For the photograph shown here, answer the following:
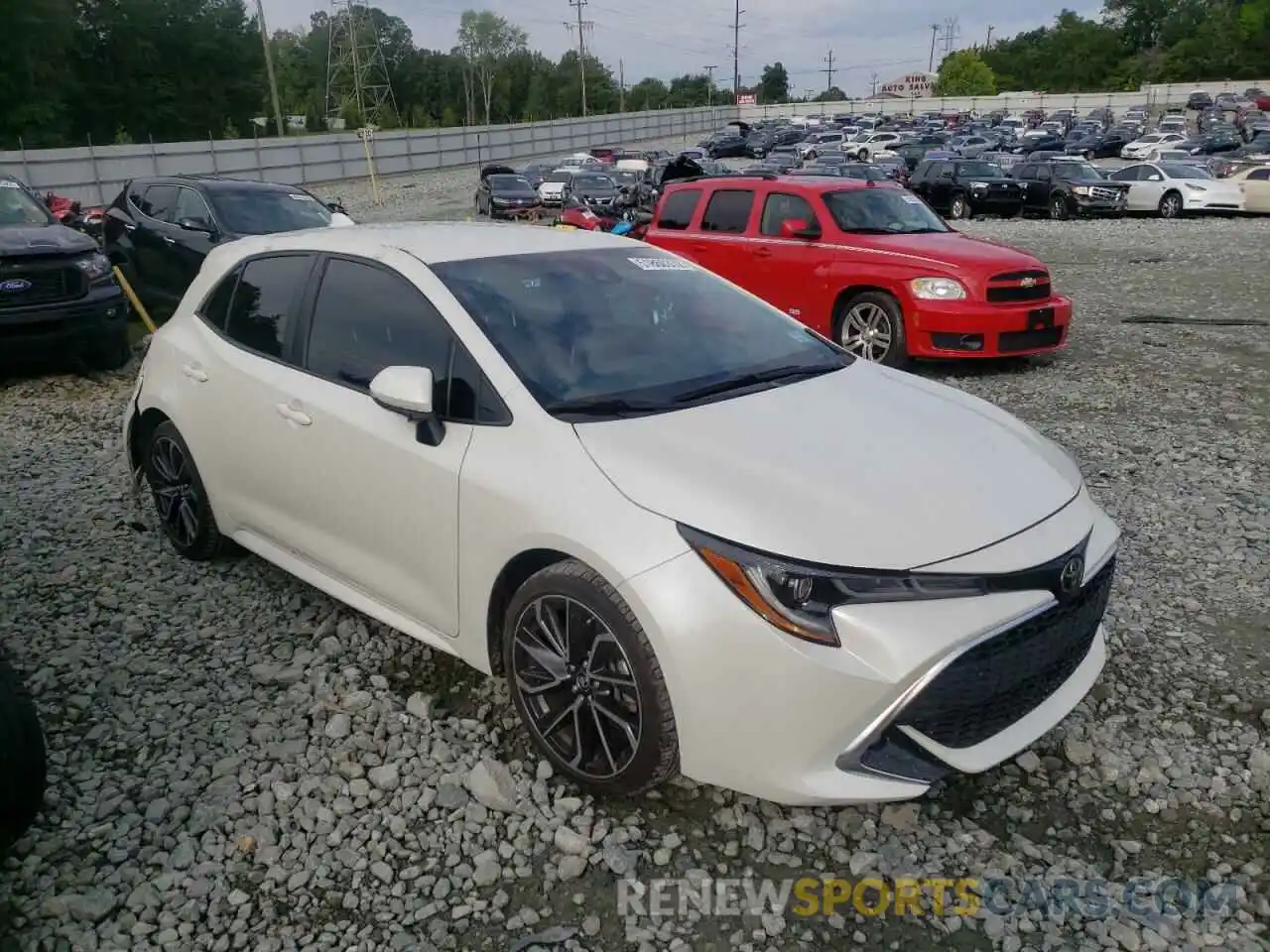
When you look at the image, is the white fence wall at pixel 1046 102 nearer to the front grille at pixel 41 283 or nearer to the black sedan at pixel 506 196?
the black sedan at pixel 506 196

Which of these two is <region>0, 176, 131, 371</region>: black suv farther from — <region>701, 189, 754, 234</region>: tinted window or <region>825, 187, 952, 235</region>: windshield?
<region>825, 187, 952, 235</region>: windshield

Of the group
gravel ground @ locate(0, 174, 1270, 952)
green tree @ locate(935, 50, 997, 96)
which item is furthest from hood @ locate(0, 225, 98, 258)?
green tree @ locate(935, 50, 997, 96)

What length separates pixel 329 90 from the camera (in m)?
76.9

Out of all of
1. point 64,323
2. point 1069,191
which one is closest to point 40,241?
point 64,323

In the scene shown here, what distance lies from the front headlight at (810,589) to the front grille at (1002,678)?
0.73 ft

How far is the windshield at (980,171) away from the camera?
2558 centimetres

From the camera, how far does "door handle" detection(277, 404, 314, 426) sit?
12.4 ft

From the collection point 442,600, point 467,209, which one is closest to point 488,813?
point 442,600

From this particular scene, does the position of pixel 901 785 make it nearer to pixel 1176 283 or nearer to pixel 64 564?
pixel 64 564

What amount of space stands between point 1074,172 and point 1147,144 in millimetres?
27812

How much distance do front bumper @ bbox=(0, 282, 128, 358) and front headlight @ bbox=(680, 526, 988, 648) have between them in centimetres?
779

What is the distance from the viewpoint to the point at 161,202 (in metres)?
11.4

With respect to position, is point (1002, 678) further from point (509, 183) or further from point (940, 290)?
point (509, 183)

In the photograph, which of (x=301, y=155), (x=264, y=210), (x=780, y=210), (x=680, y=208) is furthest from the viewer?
(x=301, y=155)
